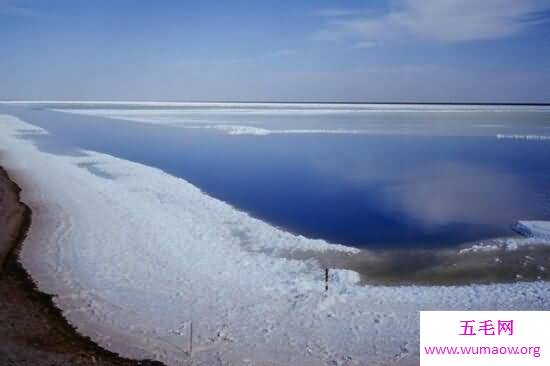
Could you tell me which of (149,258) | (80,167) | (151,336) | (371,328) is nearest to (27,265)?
(149,258)

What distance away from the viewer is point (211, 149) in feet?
104

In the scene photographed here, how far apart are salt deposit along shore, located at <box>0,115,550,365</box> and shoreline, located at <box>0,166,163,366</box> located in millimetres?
228

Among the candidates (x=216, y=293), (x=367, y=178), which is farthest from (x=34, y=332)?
(x=367, y=178)

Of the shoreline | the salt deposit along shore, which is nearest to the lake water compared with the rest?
the salt deposit along shore

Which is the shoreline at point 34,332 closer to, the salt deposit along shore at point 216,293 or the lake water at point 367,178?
the salt deposit along shore at point 216,293

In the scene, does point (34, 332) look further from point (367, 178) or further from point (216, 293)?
point (367, 178)

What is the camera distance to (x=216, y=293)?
387 inches

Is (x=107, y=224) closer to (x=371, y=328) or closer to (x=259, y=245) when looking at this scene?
(x=259, y=245)

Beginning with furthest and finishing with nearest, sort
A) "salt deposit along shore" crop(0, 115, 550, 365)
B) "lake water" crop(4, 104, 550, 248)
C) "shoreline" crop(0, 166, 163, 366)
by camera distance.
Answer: "lake water" crop(4, 104, 550, 248)
"salt deposit along shore" crop(0, 115, 550, 365)
"shoreline" crop(0, 166, 163, 366)

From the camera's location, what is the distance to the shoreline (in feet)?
23.6

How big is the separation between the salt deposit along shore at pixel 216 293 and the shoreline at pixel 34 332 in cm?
23

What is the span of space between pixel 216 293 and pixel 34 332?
3251 mm

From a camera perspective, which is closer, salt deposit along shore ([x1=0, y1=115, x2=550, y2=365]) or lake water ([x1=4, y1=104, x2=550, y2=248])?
salt deposit along shore ([x1=0, y1=115, x2=550, y2=365])

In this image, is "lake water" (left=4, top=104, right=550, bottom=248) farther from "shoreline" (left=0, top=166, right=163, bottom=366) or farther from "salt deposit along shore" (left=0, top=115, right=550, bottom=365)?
"shoreline" (left=0, top=166, right=163, bottom=366)
